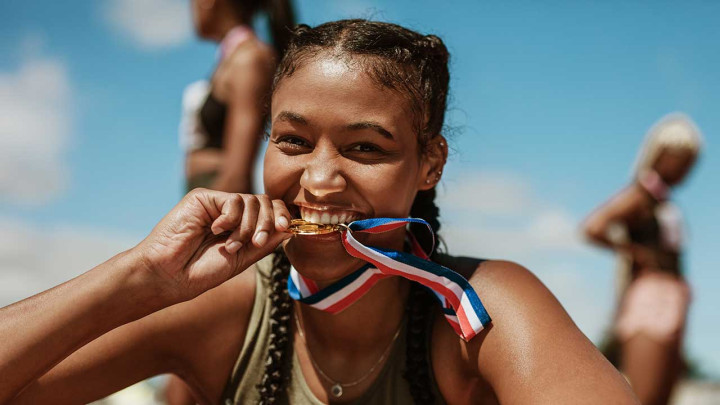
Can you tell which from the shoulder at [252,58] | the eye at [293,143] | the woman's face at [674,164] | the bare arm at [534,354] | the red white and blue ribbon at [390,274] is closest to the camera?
the bare arm at [534,354]

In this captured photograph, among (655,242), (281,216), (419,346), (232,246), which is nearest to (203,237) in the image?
(232,246)

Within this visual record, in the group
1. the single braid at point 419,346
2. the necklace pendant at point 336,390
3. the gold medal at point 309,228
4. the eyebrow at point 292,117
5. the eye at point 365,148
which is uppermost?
the eyebrow at point 292,117

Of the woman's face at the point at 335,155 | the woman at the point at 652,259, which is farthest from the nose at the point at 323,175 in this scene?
the woman at the point at 652,259

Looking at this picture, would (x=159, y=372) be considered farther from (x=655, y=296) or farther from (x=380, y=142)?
(x=655, y=296)

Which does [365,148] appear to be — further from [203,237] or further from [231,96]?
[231,96]

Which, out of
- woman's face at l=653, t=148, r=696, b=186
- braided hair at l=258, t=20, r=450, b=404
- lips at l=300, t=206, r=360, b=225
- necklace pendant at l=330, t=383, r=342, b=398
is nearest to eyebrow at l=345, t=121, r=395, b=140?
braided hair at l=258, t=20, r=450, b=404

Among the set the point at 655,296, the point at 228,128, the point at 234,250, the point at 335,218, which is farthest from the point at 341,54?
the point at 655,296

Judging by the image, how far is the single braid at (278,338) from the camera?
244cm

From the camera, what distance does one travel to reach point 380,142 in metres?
2.20

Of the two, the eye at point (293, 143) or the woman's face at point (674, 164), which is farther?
the woman's face at point (674, 164)

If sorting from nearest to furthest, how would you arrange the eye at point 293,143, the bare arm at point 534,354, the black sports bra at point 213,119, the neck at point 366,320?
1. the bare arm at point 534,354
2. the eye at point 293,143
3. the neck at point 366,320
4. the black sports bra at point 213,119

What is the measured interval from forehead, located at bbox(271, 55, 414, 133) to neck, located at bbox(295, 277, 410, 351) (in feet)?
1.91

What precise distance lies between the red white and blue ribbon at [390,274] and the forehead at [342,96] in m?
0.32

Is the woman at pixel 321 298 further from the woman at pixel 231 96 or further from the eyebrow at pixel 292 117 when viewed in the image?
the woman at pixel 231 96
